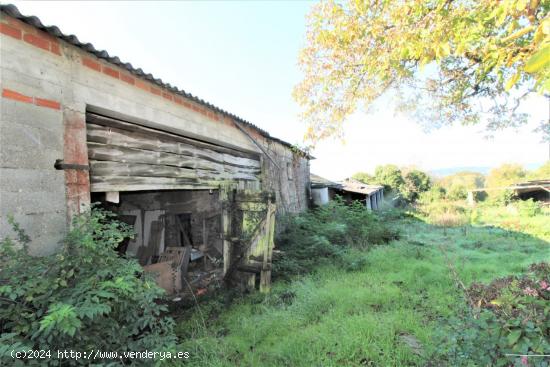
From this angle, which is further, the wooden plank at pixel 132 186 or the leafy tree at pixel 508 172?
the leafy tree at pixel 508 172

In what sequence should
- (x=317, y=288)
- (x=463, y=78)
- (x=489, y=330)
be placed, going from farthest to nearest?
(x=463, y=78)
(x=317, y=288)
(x=489, y=330)

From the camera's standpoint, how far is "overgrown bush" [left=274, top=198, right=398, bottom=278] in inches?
253

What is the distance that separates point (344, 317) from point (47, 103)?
179 inches

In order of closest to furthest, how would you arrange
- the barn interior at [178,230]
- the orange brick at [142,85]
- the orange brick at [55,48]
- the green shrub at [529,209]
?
1. the orange brick at [55,48]
2. the orange brick at [142,85]
3. the barn interior at [178,230]
4. the green shrub at [529,209]

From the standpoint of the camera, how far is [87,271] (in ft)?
7.93

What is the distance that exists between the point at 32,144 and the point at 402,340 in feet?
15.2

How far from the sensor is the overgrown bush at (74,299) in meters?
1.95

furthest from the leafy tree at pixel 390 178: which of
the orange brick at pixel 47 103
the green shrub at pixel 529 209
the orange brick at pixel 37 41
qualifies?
A: the orange brick at pixel 37 41

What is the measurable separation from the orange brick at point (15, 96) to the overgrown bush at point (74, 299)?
125 cm

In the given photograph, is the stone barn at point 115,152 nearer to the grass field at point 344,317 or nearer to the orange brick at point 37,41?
the orange brick at point 37,41

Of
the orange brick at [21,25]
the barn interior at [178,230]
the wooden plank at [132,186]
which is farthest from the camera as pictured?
the barn interior at [178,230]

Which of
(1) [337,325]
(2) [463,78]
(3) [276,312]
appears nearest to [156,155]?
(3) [276,312]

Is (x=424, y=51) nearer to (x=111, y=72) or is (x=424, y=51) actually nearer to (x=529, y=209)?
(x=111, y=72)

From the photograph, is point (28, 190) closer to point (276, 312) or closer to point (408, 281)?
point (276, 312)
